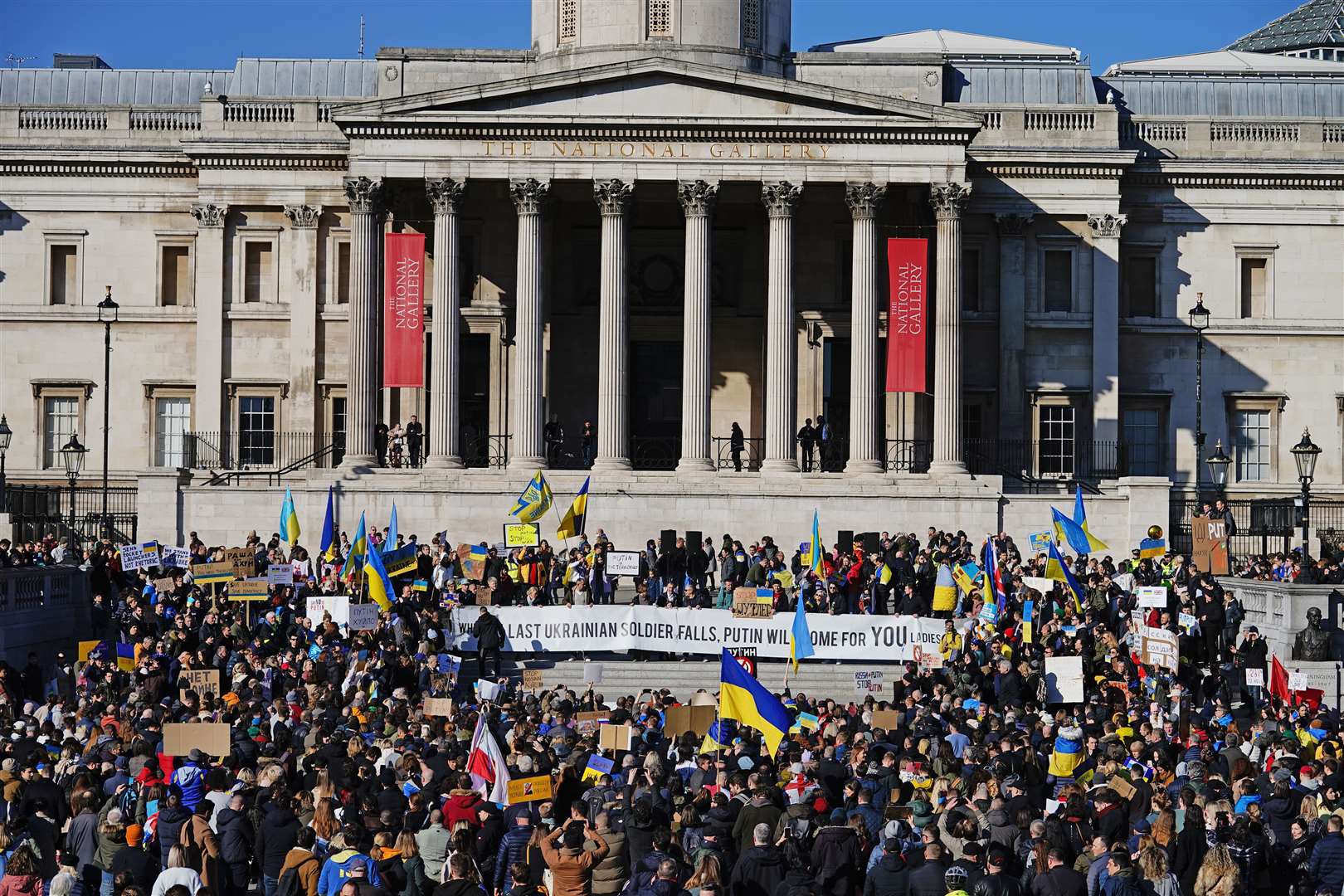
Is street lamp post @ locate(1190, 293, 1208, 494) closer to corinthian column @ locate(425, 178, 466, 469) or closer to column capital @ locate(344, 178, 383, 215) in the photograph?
corinthian column @ locate(425, 178, 466, 469)

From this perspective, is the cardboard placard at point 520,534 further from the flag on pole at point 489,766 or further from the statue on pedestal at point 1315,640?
the flag on pole at point 489,766

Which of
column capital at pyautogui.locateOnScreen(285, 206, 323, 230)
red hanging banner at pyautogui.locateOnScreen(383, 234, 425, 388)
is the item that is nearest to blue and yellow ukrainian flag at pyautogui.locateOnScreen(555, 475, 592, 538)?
red hanging banner at pyautogui.locateOnScreen(383, 234, 425, 388)

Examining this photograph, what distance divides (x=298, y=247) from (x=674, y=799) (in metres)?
39.2

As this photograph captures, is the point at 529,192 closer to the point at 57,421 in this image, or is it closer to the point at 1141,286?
the point at 57,421

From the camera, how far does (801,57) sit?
57.4m

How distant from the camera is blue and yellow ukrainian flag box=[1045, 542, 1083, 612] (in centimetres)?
3628

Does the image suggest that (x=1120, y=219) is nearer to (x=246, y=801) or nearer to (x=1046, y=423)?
(x=1046, y=423)

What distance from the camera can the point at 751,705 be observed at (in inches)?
951

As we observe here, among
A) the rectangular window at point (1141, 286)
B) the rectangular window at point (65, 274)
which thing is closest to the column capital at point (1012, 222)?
the rectangular window at point (1141, 286)

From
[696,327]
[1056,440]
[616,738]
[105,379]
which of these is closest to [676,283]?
[696,327]

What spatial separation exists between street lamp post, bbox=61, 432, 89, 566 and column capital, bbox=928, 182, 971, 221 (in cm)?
2207

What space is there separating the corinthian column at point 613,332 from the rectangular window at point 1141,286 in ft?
54.1

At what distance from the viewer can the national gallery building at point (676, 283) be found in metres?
51.8

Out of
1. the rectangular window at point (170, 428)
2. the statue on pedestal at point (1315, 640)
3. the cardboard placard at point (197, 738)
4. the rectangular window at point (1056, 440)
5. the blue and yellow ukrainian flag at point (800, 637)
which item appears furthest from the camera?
the rectangular window at point (170, 428)
